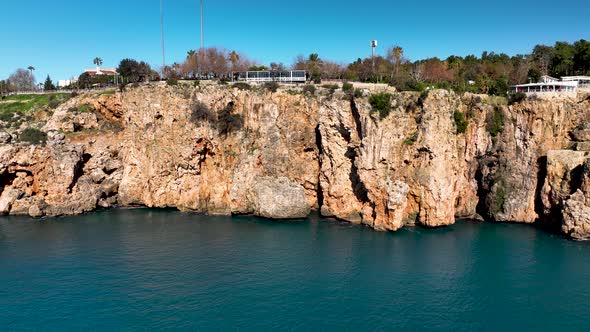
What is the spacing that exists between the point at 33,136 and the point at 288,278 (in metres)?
43.2

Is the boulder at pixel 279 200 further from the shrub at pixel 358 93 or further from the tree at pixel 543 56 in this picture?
the tree at pixel 543 56

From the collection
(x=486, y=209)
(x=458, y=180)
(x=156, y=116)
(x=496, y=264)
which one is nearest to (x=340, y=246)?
(x=496, y=264)

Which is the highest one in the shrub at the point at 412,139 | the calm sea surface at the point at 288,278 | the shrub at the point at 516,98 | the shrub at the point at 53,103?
the shrub at the point at 53,103

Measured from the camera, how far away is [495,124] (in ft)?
170

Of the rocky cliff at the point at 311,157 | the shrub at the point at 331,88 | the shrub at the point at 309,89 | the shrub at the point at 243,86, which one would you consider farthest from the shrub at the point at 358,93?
the shrub at the point at 243,86

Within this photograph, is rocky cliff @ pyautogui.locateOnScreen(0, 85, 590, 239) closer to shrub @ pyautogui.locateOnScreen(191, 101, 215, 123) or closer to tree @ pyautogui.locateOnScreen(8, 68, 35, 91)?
shrub @ pyautogui.locateOnScreen(191, 101, 215, 123)

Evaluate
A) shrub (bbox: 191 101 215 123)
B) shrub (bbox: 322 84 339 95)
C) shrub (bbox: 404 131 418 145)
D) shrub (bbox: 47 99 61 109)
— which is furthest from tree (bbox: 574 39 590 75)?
shrub (bbox: 47 99 61 109)

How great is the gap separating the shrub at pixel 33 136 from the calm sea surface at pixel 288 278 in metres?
12.3

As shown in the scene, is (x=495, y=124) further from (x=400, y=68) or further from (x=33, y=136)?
(x=33, y=136)

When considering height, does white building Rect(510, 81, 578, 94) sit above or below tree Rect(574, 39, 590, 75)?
below

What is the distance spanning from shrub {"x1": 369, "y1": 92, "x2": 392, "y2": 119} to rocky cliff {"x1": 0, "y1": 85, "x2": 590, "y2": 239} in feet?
1.63

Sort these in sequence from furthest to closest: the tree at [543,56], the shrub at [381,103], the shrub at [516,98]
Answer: the tree at [543,56] → the shrub at [516,98] → the shrub at [381,103]

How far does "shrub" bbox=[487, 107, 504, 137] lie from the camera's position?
5191 cm

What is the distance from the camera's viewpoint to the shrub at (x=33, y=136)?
55.6m
